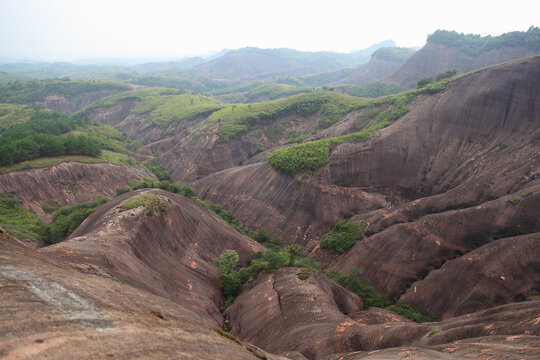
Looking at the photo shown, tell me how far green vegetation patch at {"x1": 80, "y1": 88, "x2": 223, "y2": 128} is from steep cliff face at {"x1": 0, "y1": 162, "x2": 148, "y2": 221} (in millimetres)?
45834

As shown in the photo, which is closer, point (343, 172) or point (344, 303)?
point (344, 303)

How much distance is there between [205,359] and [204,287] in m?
21.4

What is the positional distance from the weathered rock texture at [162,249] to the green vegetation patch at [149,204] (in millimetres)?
454

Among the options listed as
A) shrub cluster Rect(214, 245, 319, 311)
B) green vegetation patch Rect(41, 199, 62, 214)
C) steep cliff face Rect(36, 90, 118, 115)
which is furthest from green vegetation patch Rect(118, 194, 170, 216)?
steep cliff face Rect(36, 90, 118, 115)

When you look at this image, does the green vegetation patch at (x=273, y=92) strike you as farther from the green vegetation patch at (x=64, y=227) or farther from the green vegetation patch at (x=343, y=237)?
the green vegetation patch at (x=64, y=227)

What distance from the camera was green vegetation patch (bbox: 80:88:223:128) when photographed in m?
101

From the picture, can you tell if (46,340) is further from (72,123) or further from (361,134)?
(72,123)

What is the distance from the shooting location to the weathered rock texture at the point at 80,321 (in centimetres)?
623

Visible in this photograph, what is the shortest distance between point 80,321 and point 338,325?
16.2m

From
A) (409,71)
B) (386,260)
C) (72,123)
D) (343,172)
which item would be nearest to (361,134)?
(343,172)

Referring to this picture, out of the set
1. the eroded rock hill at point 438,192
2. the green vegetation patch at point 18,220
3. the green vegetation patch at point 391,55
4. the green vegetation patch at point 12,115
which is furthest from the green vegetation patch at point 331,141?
the green vegetation patch at point 391,55

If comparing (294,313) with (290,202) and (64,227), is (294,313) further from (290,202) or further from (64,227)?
(64,227)

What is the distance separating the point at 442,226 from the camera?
32.2 meters

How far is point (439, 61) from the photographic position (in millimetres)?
133250
